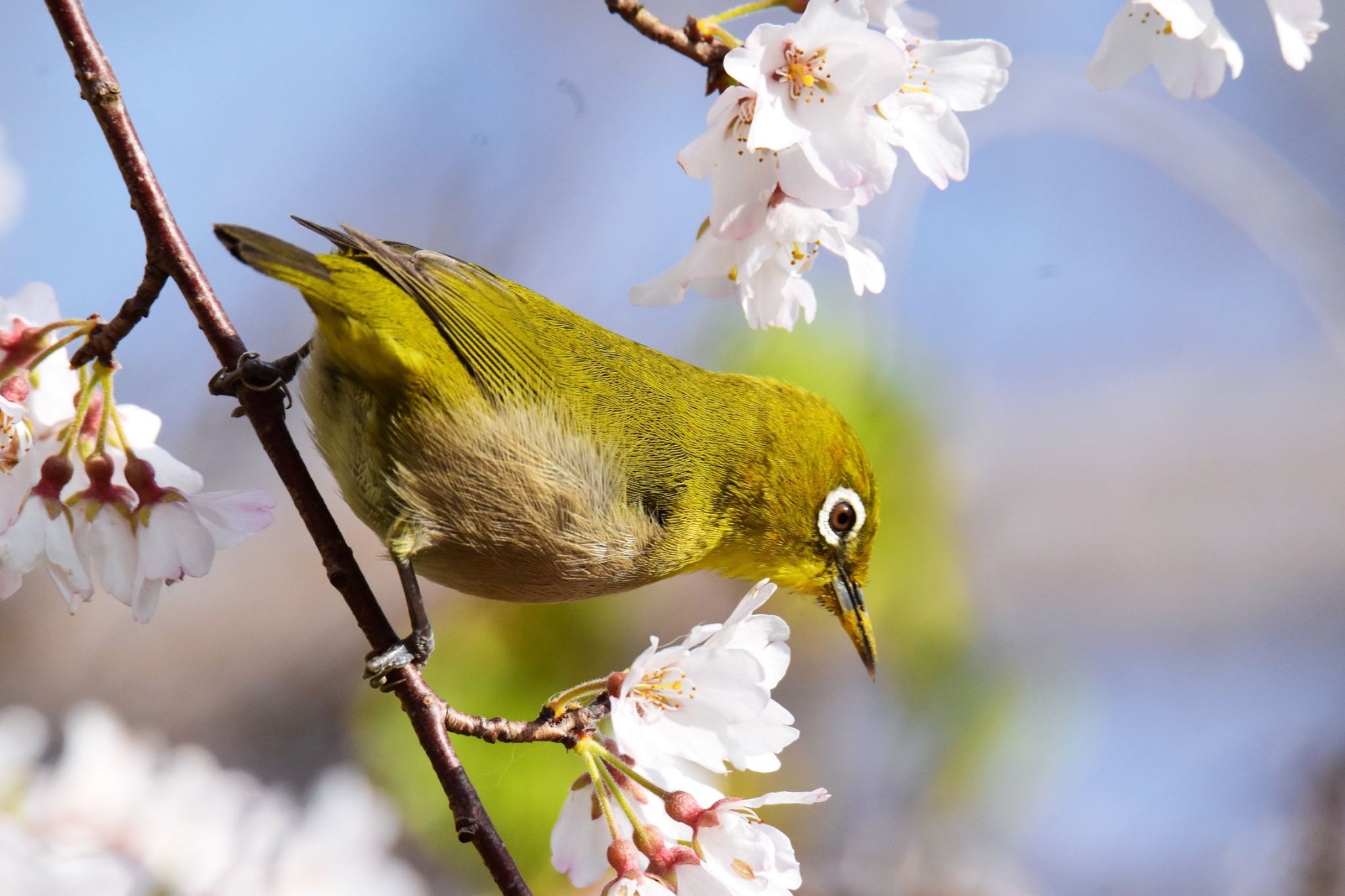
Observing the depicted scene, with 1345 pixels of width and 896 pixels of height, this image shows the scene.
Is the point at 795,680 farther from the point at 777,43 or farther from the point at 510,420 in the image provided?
the point at 777,43

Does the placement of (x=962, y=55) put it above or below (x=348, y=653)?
above

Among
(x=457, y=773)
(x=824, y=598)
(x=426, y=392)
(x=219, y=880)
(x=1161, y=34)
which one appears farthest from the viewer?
(x=824, y=598)

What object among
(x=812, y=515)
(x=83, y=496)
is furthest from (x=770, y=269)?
(x=83, y=496)

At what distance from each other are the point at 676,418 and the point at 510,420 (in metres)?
0.34

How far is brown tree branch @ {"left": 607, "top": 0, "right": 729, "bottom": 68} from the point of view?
1.33 metres

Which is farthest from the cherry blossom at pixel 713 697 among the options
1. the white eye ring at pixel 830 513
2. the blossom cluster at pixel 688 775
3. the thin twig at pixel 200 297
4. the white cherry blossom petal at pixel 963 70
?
the white eye ring at pixel 830 513

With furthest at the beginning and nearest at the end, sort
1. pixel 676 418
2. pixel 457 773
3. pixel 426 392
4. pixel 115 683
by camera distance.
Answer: pixel 115 683
pixel 676 418
pixel 426 392
pixel 457 773

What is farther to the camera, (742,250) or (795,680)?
(795,680)

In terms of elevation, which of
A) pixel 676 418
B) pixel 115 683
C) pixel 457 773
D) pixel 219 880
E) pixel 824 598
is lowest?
pixel 115 683

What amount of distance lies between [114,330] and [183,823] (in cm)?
74

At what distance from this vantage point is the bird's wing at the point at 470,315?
1677mm

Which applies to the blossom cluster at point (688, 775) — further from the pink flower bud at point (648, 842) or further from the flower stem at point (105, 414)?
the flower stem at point (105, 414)

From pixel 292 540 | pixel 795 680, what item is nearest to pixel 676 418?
pixel 795 680

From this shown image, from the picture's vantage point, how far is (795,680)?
196 inches
